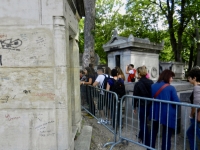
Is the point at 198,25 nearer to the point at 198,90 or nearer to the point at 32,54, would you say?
the point at 198,90

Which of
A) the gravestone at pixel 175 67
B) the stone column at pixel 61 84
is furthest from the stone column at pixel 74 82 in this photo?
the gravestone at pixel 175 67

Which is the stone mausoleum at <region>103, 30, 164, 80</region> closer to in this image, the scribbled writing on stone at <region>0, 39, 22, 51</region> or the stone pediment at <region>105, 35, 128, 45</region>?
the stone pediment at <region>105, 35, 128, 45</region>

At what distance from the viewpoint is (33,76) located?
8.63ft

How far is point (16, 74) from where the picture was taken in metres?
2.62

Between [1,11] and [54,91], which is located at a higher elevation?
[1,11]

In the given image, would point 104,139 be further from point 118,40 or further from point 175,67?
point 175,67

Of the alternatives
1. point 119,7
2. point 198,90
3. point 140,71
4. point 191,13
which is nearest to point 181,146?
point 198,90

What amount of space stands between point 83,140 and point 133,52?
6980 millimetres

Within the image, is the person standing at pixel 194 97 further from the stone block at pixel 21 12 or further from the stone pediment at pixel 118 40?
the stone pediment at pixel 118 40

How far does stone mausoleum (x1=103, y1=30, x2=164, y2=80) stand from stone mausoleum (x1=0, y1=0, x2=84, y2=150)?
7.27 meters

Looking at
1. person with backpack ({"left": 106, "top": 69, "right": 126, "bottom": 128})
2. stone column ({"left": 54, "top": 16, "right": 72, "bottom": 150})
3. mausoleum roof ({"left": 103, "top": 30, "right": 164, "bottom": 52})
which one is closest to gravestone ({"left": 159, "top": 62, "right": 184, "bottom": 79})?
mausoleum roof ({"left": 103, "top": 30, "right": 164, "bottom": 52})

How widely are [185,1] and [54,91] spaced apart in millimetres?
14932

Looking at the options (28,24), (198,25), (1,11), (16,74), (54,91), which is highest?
(198,25)

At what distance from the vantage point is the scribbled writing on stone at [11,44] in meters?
2.57
